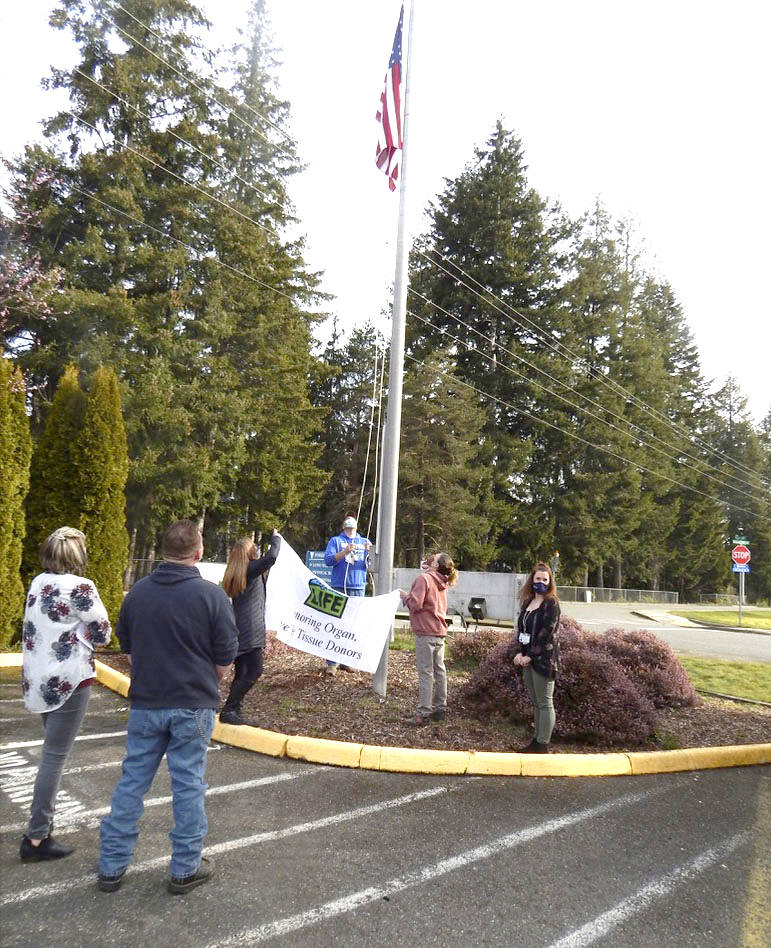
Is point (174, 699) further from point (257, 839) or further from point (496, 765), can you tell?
point (496, 765)

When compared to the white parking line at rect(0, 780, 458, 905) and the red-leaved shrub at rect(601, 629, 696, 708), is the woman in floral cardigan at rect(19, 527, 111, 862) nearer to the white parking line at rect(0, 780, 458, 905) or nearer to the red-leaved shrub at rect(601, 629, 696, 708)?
the white parking line at rect(0, 780, 458, 905)

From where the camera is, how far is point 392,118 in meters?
8.98

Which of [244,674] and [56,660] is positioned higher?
[56,660]

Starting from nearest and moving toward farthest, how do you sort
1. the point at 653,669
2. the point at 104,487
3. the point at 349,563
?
the point at 653,669
the point at 349,563
the point at 104,487

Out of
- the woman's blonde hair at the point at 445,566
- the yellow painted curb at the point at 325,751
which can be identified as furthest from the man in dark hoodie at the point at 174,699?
the woman's blonde hair at the point at 445,566

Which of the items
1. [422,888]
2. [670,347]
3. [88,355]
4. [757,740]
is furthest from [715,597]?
[422,888]

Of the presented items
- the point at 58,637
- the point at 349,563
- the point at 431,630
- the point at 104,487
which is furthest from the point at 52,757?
the point at 104,487

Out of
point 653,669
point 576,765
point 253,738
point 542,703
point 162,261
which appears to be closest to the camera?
point 576,765

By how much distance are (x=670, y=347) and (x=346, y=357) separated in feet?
104

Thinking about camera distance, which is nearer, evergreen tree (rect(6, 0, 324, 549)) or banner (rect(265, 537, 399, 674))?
banner (rect(265, 537, 399, 674))

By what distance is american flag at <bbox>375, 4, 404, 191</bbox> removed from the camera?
8.95 meters

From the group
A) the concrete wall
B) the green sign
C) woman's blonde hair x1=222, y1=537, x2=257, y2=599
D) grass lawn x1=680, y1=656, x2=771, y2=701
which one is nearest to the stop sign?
the concrete wall

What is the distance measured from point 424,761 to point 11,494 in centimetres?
778

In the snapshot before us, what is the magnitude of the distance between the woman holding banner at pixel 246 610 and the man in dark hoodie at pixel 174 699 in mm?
2526
